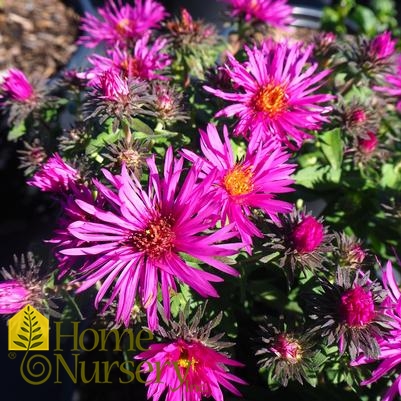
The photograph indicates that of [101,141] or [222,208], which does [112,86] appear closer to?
[101,141]

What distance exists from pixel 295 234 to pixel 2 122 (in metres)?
1.20

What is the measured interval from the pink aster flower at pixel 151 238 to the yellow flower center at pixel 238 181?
0.08 meters

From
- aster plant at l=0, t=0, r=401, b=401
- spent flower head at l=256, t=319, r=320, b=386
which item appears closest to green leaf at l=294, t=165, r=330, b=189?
aster plant at l=0, t=0, r=401, b=401

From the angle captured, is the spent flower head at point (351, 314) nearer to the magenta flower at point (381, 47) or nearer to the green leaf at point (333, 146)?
the green leaf at point (333, 146)

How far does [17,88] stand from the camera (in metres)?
1.06

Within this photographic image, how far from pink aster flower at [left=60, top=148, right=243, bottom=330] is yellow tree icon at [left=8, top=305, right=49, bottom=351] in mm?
199

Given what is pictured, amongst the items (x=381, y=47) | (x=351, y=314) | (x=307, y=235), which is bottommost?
(x=351, y=314)

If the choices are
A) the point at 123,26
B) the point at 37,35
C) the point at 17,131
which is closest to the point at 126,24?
the point at 123,26

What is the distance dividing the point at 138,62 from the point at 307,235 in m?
0.53

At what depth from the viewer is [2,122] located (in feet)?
5.24

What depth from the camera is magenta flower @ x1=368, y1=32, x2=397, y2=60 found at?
1056 millimetres

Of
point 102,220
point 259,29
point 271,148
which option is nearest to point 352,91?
point 259,29

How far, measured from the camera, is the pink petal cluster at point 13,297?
31.7 inches

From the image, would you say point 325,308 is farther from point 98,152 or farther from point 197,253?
point 98,152
